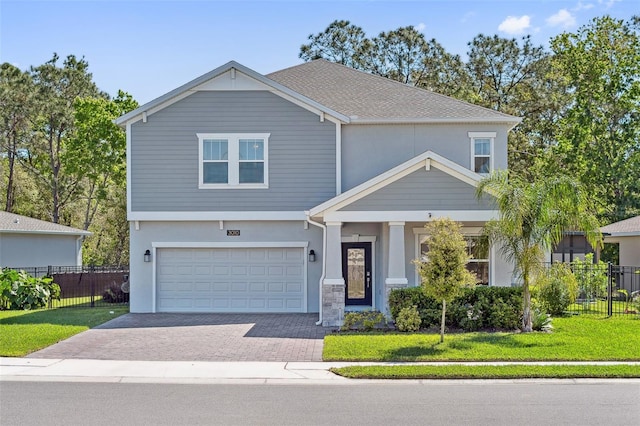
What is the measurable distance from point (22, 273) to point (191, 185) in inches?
286

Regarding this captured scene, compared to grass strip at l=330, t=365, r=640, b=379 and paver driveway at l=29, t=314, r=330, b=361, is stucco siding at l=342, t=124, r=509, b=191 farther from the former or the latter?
grass strip at l=330, t=365, r=640, b=379

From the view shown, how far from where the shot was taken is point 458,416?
8.46m

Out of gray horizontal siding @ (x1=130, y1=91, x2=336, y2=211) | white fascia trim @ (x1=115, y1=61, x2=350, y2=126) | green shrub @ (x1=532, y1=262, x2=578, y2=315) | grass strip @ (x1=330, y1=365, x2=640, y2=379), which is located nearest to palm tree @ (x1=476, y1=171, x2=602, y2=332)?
green shrub @ (x1=532, y1=262, x2=578, y2=315)

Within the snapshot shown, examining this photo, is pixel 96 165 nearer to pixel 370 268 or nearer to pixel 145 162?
pixel 145 162

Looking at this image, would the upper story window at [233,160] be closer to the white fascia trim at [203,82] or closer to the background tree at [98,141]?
the white fascia trim at [203,82]

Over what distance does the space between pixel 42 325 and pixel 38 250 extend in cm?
1316

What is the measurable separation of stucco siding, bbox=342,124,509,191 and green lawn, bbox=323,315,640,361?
679cm

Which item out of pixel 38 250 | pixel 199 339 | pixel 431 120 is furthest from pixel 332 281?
pixel 38 250

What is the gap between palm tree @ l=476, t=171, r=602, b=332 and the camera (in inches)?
584

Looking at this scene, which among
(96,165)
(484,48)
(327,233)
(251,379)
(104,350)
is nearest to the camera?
(251,379)

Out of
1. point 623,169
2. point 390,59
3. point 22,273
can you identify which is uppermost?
point 390,59

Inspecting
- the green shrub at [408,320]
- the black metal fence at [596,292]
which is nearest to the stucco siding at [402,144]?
the black metal fence at [596,292]

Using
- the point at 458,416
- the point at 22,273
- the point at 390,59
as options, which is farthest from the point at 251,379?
the point at 390,59

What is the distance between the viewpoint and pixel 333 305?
1655cm
